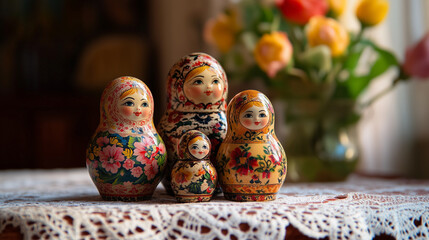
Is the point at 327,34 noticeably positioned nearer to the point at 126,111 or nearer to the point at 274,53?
the point at 274,53

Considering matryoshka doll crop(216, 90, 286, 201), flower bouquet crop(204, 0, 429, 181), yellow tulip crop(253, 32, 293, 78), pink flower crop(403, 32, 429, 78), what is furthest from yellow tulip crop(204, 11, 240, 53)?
matryoshka doll crop(216, 90, 286, 201)

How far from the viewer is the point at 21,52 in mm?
2410

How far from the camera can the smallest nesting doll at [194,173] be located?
1.98 feet

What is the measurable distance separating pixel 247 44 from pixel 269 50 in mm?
175

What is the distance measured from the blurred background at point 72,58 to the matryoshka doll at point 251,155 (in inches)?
51.4

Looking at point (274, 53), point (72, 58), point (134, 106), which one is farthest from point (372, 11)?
point (72, 58)

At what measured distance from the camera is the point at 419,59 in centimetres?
91

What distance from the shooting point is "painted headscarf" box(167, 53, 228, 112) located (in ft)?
2.23

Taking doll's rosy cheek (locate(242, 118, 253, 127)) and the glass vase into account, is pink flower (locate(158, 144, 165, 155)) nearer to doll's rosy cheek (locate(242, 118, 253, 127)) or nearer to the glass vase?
doll's rosy cheek (locate(242, 118, 253, 127))

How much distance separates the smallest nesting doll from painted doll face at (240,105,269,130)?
0.19 ft

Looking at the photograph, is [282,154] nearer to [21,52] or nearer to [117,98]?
[117,98]

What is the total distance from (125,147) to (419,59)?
1.95 ft

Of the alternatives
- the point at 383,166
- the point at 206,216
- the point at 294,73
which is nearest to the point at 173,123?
the point at 206,216

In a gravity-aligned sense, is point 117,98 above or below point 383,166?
above
